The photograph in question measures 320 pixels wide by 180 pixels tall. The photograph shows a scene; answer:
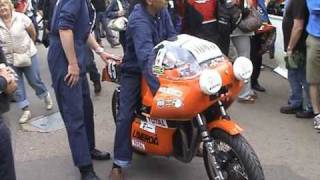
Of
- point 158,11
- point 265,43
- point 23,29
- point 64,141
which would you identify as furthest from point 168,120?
point 265,43

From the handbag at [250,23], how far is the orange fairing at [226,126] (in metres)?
2.71

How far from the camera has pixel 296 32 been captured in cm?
571

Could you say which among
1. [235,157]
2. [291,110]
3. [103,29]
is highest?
[235,157]

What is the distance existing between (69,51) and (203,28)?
213 centimetres

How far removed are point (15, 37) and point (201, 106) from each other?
3202mm

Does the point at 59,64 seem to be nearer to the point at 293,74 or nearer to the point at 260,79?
the point at 293,74

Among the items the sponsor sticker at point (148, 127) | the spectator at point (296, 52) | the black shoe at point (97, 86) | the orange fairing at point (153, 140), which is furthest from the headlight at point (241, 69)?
the black shoe at point (97, 86)

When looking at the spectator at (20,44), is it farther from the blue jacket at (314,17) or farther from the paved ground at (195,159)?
the blue jacket at (314,17)

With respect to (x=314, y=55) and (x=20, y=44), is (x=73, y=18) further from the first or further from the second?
(x=314, y=55)

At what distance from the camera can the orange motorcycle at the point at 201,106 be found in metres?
3.47

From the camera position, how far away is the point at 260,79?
7777 millimetres

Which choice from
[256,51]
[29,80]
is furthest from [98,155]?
[256,51]

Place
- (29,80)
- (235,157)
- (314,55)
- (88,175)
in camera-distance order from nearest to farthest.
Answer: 1. (235,157)
2. (88,175)
3. (314,55)
4. (29,80)

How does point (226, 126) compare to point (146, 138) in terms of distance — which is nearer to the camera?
point (226, 126)
